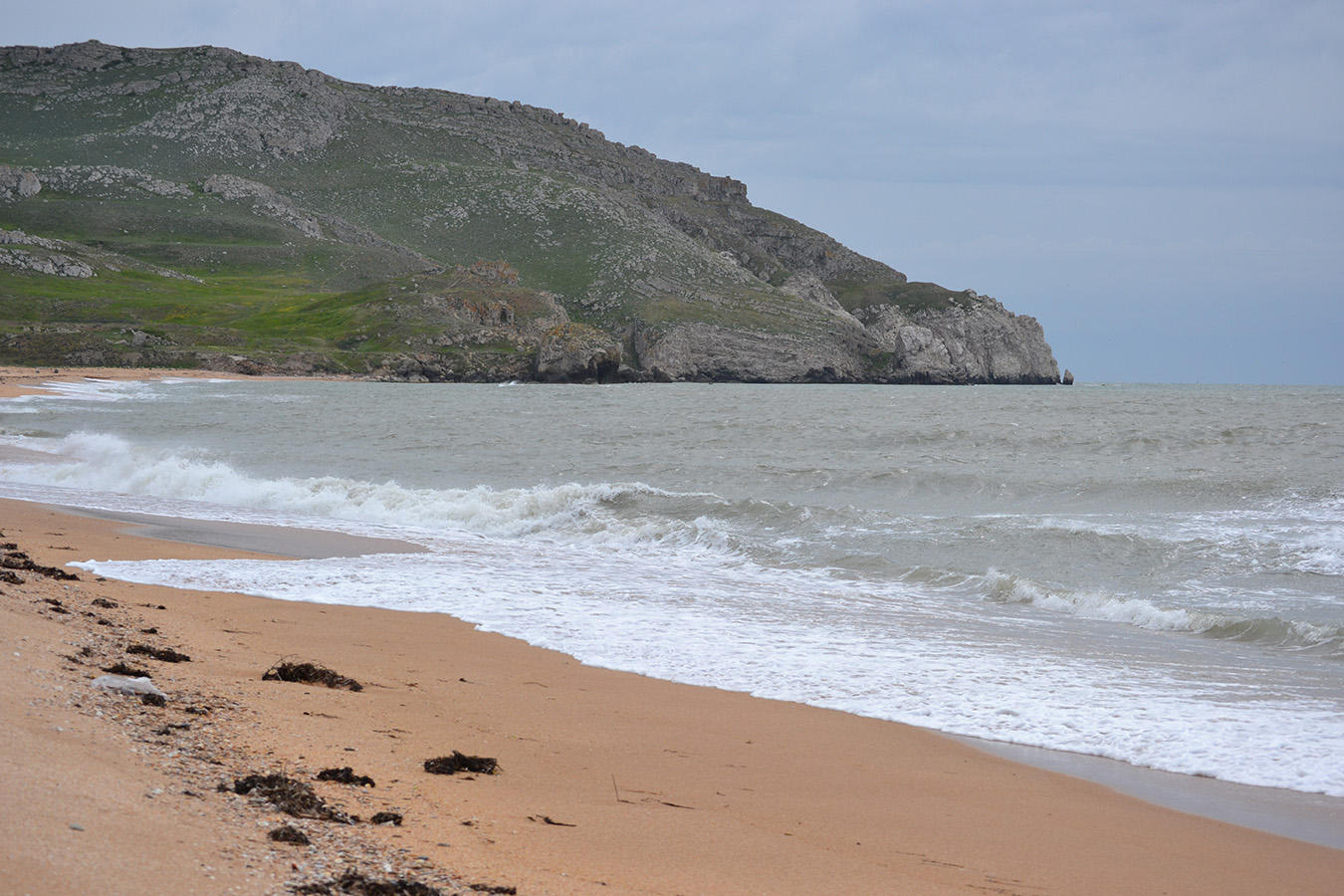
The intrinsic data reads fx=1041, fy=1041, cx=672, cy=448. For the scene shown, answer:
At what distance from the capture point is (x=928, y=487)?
20906 mm

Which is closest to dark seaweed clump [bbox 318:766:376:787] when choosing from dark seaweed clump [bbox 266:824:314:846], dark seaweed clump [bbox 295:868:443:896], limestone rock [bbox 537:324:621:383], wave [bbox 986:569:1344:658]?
dark seaweed clump [bbox 266:824:314:846]

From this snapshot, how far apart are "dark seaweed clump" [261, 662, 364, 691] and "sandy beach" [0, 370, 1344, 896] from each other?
0.17 meters

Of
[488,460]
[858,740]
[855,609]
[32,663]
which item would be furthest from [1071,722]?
[488,460]

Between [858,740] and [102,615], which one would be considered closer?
[858,740]

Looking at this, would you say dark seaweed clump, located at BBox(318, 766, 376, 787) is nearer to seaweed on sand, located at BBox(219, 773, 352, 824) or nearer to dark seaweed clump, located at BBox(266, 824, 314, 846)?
seaweed on sand, located at BBox(219, 773, 352, 824)

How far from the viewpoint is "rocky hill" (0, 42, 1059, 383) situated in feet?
340

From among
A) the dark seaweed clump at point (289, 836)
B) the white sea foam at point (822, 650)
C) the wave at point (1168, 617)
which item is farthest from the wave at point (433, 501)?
the dark seaweed clump at point (289, 836)

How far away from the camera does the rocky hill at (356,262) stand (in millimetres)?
103688

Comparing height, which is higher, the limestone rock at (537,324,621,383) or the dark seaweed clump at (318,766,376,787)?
the limestone rock at (537,324,621,383)

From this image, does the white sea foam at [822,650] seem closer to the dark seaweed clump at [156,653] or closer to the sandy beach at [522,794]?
the sandy beach at [522,794]

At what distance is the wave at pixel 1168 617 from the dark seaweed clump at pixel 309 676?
780 centimetres

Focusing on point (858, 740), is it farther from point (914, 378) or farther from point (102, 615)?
point (914, 378)

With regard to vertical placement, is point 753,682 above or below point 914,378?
below

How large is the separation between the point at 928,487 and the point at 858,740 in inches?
580
